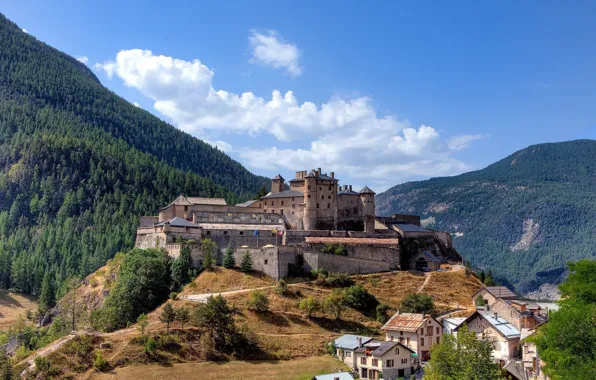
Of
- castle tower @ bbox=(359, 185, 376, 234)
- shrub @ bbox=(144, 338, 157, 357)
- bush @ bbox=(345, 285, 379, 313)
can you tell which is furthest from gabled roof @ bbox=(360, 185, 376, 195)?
shrub @ bbox=(144, 338, 157, 357)

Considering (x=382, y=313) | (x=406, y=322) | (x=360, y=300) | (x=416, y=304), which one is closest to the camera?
(x=406, y=322)

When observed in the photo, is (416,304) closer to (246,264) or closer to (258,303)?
(258,303)

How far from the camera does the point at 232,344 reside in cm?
6228

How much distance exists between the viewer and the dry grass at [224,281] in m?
72.9

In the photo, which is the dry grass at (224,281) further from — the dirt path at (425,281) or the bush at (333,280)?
the dirt path at (425,281)

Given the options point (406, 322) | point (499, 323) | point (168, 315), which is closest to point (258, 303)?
point (168, 315)

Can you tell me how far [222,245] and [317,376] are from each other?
29.4m

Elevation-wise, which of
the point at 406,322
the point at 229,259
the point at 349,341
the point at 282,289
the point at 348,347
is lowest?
the point at 348,347

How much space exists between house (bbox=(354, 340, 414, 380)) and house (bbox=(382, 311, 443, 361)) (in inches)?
119

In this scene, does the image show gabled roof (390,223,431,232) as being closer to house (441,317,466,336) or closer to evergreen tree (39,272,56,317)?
house (441,317,466,336)

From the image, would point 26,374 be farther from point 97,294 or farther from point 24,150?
point 24,150

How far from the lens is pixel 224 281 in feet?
244

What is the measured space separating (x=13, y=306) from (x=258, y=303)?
60074 mm

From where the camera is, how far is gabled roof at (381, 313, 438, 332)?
64812 mm
